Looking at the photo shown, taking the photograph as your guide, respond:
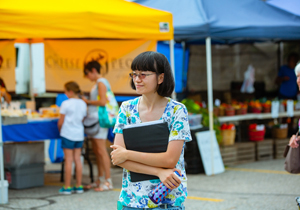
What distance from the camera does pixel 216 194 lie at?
730 cm

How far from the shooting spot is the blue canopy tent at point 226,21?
29.0 feet

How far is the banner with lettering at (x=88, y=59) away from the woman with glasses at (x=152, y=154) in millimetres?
6064

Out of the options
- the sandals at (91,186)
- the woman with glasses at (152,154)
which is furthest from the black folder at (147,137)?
the sandals at (91,186)

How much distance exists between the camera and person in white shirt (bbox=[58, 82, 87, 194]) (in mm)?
7410

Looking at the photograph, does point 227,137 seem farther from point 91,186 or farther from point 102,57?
point 91,186

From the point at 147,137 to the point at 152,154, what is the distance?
100mm

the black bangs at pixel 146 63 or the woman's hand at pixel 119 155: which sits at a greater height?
the black bangs at pixel 146 63

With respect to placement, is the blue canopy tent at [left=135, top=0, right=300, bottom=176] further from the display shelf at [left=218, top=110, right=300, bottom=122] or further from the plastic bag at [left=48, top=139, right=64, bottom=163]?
the plastic bag at [left=48, top=139, right=64, bottom=163]

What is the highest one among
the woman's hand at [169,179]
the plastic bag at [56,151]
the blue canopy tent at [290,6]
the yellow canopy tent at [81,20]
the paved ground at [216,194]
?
the blue canopy tent at [290,6]

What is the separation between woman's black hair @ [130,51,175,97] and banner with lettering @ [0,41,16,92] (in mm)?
7122

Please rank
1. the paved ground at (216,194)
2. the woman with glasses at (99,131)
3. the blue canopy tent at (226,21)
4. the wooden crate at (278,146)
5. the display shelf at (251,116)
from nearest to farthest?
1. the paved ground at (216,194)
2. the woman with glasses at (99,131)
3. the blue canopy tent at (226,21)
4. the display shelf at (251,116)
5. the wooden crate at (278,146)

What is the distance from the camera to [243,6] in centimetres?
1013

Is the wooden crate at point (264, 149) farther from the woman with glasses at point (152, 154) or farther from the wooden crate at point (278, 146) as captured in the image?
the woman with glasses at point (152, 154)

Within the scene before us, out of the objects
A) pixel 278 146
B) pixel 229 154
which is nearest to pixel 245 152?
pixel 229 154
